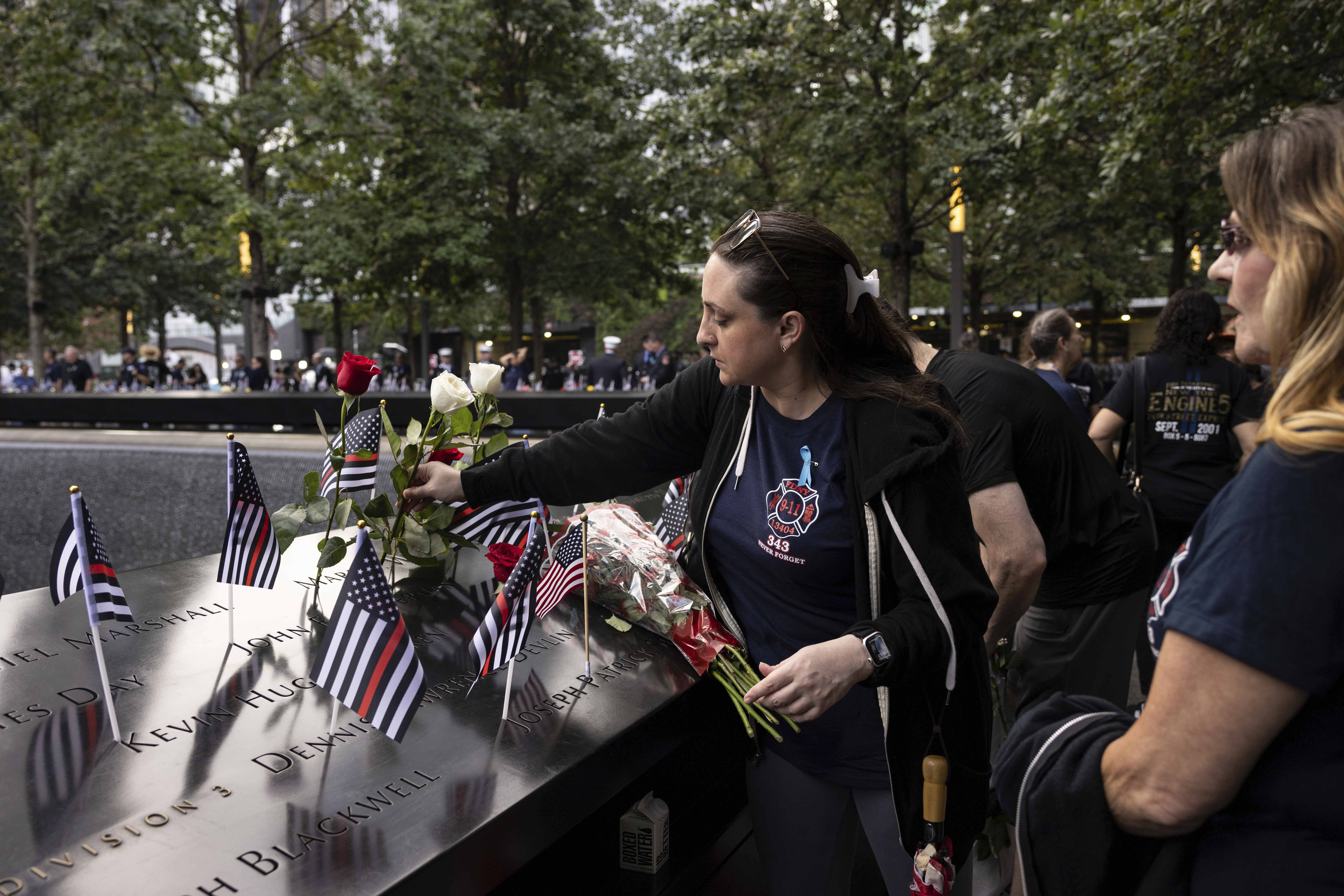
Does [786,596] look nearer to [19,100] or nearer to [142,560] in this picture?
[142,560]

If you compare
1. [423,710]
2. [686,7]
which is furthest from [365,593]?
[686,7]

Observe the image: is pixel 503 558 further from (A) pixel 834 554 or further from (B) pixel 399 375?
(B) pixel 399 375

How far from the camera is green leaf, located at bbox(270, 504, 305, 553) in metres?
2.44

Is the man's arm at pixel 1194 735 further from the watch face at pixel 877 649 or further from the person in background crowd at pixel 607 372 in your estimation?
the person in background crowd at pixel 607 372

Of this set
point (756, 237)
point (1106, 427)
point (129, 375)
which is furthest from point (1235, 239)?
point (129, 375)

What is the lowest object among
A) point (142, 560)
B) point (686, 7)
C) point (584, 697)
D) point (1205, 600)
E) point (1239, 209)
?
point (142, 560)

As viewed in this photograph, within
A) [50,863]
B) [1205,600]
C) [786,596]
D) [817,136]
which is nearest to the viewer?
[1205,600]

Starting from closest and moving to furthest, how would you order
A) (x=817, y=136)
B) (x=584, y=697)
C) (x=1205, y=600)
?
(x=1205, y=600) → (x=584, y=697) → (x=817, y=136)

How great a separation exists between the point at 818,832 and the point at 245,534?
1611mm

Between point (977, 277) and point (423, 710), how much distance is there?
24.7 m

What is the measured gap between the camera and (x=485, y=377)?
248 cm

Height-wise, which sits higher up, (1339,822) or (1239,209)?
(1239,209)

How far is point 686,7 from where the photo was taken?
15.6 metres

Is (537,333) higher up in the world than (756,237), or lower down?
→ lower down
